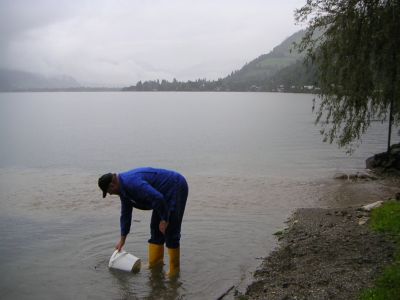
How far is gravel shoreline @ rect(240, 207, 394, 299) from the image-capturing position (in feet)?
23.6

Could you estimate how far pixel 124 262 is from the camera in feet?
Result: 31.2

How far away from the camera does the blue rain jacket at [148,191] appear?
7742 mm

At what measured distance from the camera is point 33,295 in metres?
8.87

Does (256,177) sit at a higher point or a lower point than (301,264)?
lower

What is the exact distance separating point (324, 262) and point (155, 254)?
10.7 ft

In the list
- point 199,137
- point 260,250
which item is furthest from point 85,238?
point 199,137

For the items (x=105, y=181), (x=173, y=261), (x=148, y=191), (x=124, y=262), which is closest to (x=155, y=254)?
(x=173, y=261)

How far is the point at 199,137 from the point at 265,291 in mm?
44738

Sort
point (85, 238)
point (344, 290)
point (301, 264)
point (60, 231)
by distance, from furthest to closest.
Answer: point (60, 231), point (85, 238), point (301, 264), point (344, 290)

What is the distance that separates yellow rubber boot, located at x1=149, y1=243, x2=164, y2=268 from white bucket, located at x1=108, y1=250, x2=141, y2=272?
0.27m

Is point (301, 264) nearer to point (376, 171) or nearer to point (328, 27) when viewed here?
point (328, 27)

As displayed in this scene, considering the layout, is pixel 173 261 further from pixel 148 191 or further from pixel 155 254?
pixel 148 191

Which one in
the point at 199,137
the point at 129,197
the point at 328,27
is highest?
the point at 328,27

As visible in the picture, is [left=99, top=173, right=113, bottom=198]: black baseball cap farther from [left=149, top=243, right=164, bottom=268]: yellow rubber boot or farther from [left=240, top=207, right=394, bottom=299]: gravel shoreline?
[left=240, top=207, right=394, bottom=299]: gravel shoreline
